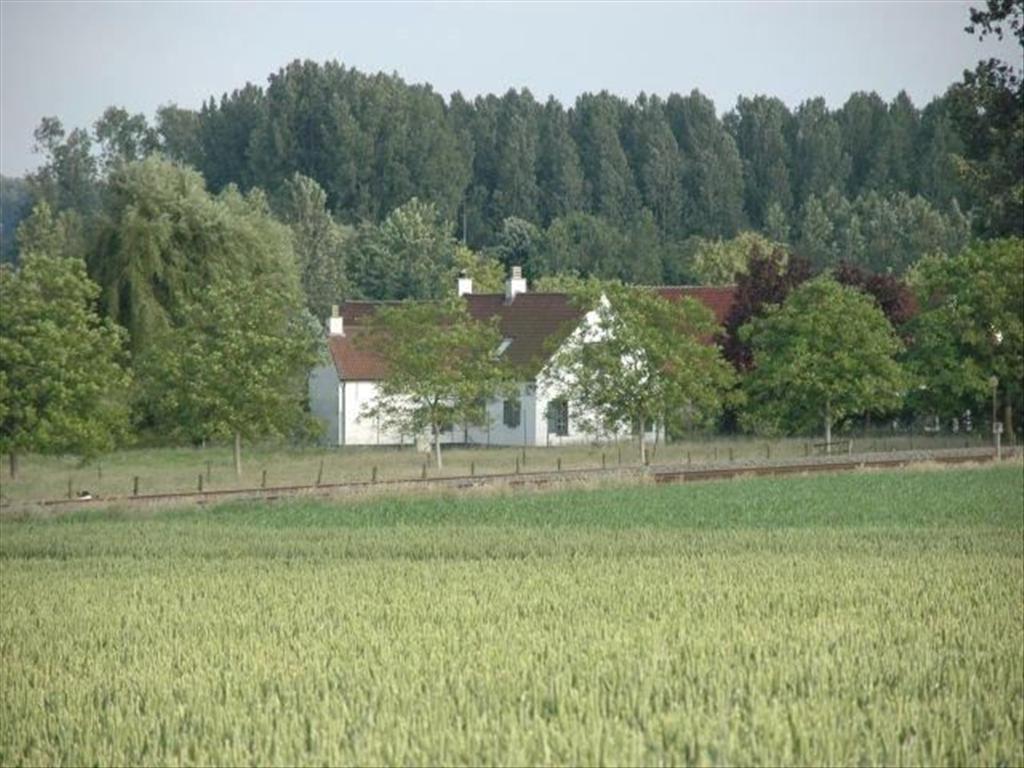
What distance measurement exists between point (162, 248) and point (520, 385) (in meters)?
14.7

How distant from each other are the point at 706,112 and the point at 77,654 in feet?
491

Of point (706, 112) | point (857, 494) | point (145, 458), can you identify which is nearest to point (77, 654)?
point (857, 494)

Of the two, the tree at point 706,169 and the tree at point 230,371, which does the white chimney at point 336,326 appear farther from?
the tree at point 706,169

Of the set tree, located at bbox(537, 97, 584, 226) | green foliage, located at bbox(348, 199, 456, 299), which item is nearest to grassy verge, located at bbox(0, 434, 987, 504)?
green foliage, located at bbox(348, 199, 456, 299)

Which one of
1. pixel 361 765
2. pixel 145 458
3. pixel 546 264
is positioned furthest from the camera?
pixel 546 264

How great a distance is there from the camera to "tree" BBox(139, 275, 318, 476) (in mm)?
57531

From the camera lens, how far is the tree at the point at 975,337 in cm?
6944

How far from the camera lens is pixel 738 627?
18609 millimetres

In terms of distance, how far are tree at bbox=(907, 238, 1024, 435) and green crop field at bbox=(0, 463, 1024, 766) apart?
117ft

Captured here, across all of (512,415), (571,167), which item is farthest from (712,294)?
(571,167)

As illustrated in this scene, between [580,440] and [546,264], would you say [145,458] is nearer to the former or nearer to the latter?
[580,440]

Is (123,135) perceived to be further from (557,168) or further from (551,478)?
(551,478)

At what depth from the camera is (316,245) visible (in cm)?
11050

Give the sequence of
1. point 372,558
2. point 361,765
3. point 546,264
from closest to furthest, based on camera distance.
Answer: point 361,765
point 372,558
point 546,264
